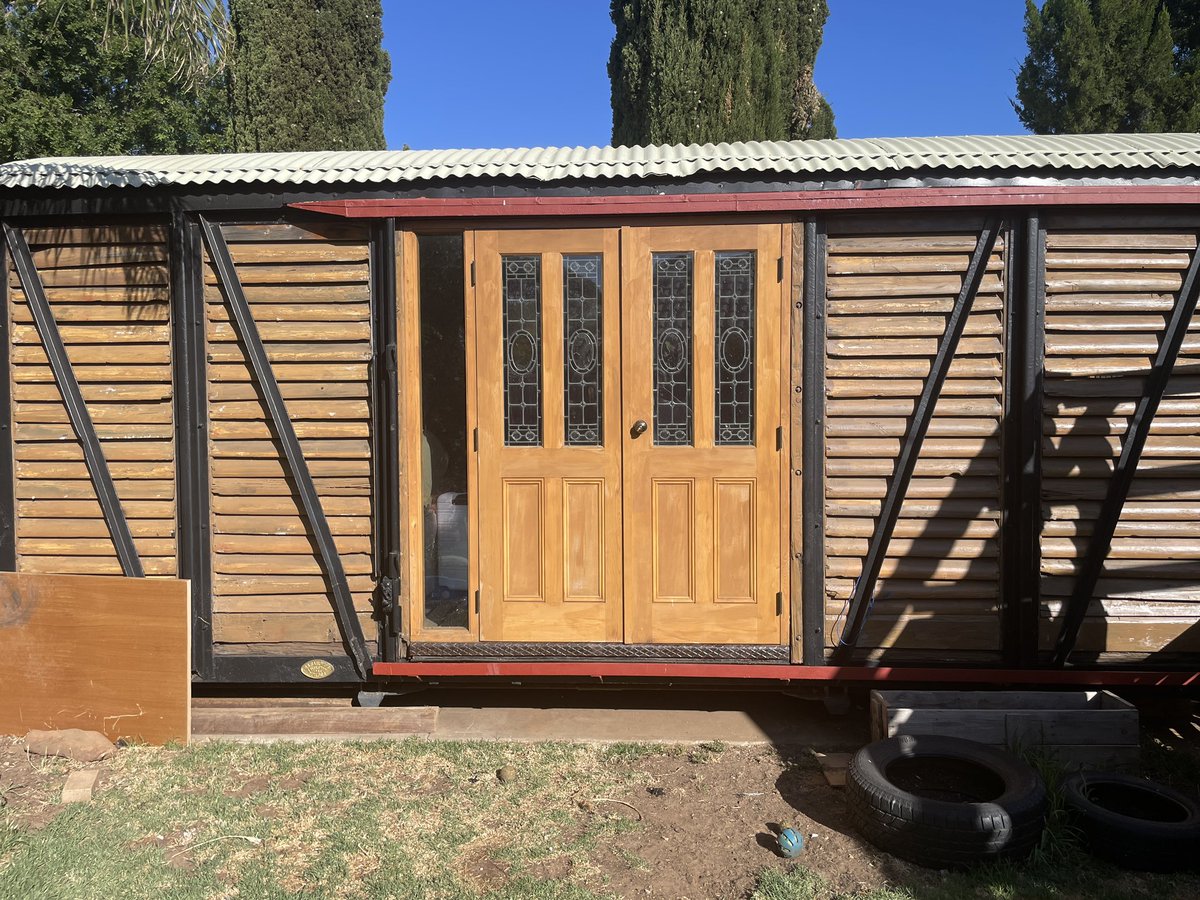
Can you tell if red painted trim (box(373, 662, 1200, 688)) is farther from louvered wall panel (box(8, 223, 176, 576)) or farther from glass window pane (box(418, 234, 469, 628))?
louvered wall panel (box(8, 223, 176, 576))

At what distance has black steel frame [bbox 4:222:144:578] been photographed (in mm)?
4562

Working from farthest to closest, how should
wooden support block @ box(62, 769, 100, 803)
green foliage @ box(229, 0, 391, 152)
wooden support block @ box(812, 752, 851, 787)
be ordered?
1. green foliage @ box(229, 0, 391, 152)
2. wooden support block @ box(812, 752, 851, 787)
3. wooden support block @ box(62, 769, 100, 803)

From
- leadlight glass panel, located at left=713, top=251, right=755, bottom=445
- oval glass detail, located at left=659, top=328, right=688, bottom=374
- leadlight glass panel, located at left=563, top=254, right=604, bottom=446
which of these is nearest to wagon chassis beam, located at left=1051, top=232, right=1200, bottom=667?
leadlight glass panel, located at left=713, top=251, right=755, bottom=445

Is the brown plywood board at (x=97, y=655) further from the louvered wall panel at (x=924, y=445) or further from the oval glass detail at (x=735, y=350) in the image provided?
the louvered wall panel at (x=924, y=445)

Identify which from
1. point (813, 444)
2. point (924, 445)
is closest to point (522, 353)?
point (813, 444)

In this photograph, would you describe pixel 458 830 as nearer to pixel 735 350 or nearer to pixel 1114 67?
pixel 735 350

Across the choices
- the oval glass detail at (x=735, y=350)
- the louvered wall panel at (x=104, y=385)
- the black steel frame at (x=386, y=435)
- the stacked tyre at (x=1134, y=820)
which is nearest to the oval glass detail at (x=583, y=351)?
the oval glass detail at (x=735, y=350)

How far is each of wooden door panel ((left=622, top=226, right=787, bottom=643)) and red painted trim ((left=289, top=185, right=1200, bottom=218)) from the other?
0.15m

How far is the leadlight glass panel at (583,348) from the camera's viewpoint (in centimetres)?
443

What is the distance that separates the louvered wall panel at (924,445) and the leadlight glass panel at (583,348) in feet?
4.31

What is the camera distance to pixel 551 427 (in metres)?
4.45

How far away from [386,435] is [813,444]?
2467 mm

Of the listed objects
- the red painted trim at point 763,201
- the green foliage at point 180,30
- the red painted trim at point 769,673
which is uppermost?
the green foliage at point 180,30

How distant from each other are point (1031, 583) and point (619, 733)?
2471 mm
